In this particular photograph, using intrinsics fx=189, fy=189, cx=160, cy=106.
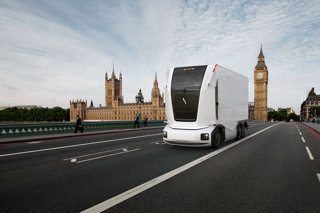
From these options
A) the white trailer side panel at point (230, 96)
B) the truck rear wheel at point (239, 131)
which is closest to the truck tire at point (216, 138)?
the white trailer side panel at point (230, 96)

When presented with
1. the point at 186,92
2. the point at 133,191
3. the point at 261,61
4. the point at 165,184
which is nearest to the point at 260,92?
the point at 261,61

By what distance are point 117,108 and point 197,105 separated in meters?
143

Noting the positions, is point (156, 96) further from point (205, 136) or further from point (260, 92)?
point (205, 136)

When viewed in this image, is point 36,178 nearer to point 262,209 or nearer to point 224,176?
point 224,176

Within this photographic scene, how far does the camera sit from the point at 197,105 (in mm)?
8031

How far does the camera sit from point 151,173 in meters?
5.09

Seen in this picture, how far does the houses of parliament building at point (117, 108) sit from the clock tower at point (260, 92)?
2281 inches

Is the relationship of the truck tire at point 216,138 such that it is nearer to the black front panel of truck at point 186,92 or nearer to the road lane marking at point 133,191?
the black front panel of truck at point 186,92

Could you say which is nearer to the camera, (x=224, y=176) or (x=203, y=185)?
(x=203, y=185)

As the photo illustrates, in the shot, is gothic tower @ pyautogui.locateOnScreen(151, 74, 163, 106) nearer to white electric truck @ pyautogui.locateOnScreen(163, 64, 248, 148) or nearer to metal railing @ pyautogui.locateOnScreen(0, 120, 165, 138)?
metal railing @ pyautogui.locateOnScreen(0, 120, 165, 138)

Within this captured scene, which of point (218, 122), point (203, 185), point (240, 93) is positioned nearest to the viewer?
point (203, 185)

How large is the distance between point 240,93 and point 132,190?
31.5 feet

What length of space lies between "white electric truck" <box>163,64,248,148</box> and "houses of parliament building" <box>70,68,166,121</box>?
115 m

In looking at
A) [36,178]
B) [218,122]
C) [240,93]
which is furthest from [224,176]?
[240,93]
